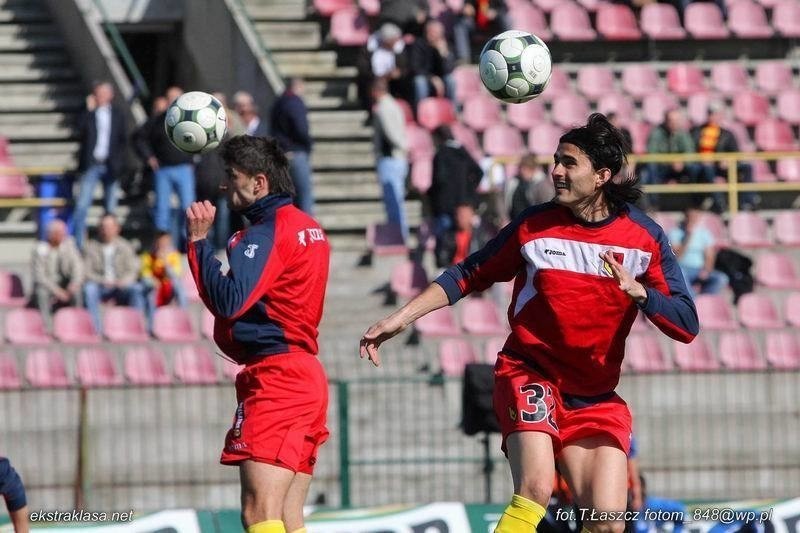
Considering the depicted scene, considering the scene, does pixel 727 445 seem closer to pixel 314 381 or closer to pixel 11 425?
pixel 11 425

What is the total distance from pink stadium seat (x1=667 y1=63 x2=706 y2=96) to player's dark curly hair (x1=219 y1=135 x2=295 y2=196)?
12.9m

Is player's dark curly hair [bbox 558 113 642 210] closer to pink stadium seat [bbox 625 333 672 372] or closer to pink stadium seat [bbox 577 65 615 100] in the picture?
pink stadium seat [bbox 625 333 672 372]

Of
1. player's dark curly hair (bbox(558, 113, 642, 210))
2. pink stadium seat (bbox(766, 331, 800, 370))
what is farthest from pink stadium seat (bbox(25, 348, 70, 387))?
player's dark curly hair (bbox(558, 113, 642, 210))

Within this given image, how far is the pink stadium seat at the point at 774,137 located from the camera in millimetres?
19484

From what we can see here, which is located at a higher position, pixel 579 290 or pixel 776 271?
pixel 776 271

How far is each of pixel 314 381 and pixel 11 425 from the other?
21.3 feet

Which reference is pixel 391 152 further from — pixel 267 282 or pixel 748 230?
pixel 267 282

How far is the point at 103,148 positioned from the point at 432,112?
3.62m

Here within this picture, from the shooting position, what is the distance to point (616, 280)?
737 cm

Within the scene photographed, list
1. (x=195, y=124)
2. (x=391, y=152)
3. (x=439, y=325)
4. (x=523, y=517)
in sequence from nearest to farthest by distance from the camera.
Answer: (x=523, y=517)
(x=195, y=124)
(x=439, y=325)
(x=391, y=152)

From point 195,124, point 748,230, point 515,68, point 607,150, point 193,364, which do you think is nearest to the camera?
point 607,150

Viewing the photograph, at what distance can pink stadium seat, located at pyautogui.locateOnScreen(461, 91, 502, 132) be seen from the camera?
63.2ft

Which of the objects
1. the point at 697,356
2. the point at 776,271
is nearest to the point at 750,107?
the point at 776,271

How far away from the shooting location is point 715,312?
16312 millimetres
